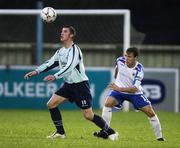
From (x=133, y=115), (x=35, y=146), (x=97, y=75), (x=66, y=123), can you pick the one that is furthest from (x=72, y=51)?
(x=97, y=75)

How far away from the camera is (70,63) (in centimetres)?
1391

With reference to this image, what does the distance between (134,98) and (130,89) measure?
0.23m

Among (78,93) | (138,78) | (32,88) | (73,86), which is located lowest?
(32,88)

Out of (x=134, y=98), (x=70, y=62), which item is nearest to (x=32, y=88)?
(x=134, y=98)

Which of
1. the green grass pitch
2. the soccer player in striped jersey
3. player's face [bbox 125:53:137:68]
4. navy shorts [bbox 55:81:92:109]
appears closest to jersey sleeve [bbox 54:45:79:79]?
the soccer player in striped jersey

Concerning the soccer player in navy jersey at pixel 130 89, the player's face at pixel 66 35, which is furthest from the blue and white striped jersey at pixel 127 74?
the player's face at pixel 66 35

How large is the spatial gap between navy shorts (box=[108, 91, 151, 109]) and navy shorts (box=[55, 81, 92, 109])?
0.68 meters

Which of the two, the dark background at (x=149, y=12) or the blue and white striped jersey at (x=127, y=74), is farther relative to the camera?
the dark background at (x=149, y=12)

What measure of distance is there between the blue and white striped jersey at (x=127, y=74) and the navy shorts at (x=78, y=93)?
85cm

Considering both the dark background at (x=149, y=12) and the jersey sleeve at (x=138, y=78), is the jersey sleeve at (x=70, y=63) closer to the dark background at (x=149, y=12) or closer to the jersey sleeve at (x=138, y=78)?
the jersey sleeve at (x=138, y=78)

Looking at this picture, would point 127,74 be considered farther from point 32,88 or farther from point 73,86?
point 32,88

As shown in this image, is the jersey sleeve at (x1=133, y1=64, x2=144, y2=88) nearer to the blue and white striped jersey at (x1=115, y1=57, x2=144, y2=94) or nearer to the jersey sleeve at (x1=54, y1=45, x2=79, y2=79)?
the blue and white striped jersey at (x1=115, y1=57, x2=144, y2=94)

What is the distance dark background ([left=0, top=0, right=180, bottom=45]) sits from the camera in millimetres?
27297

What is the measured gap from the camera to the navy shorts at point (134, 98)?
47.0ft
